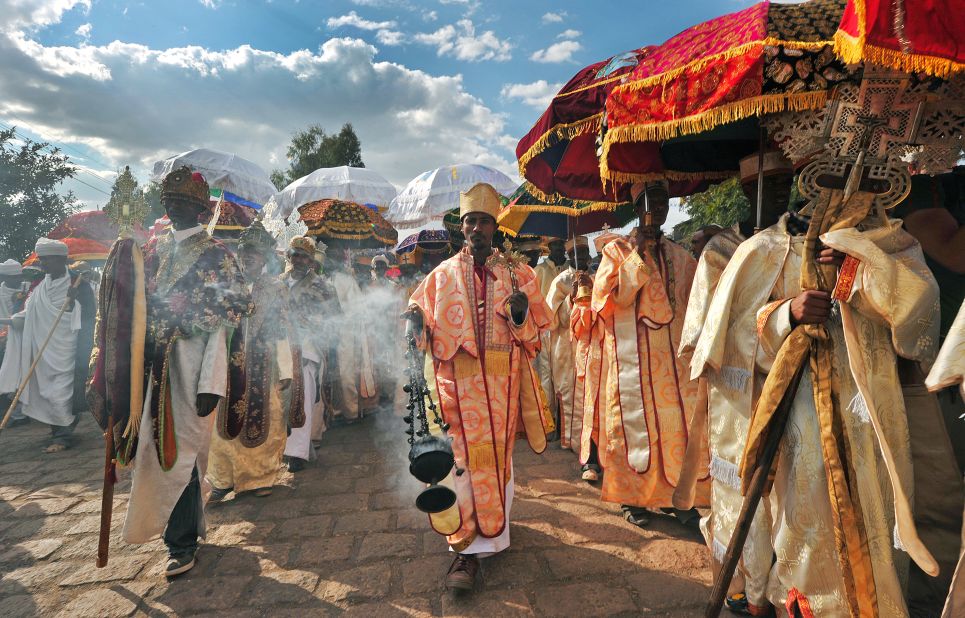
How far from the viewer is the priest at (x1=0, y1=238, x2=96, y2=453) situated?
631cm

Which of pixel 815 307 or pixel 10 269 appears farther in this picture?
pixel 10 269

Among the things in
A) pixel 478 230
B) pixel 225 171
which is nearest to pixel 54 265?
pixel 225 171

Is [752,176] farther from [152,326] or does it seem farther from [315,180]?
[315,180]

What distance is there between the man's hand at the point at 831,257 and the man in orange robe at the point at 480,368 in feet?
5.15

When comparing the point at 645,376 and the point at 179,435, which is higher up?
the point at 645,376

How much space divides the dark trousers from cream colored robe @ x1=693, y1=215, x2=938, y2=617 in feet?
11.0

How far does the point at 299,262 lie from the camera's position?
544 cm

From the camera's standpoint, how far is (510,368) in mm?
3100

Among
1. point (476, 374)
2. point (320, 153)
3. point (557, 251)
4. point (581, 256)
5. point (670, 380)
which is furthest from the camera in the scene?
point (320, 153)

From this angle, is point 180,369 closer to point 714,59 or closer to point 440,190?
point 714,59

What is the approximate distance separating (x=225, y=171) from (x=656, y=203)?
28.1 feet

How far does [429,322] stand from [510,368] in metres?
0.60

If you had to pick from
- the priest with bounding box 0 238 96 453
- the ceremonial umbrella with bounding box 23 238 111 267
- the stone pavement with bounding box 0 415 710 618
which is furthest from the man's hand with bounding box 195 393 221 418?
the ceremonial umbrella with bounding box 23 238 111 267

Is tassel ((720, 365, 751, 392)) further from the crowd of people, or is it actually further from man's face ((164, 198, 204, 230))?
man's face ((164, 198, 204, 230))
